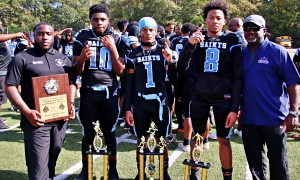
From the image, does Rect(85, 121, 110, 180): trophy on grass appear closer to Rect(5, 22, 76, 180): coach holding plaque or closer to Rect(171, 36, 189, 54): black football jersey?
Rect(5, 22, 76, 180): coach holding plaque

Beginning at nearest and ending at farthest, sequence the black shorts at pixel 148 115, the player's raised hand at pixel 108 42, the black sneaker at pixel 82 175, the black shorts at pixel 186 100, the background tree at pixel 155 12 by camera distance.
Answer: the player's raised hand at pixel 108 42 → the black shorts at pixel 148 115 → the black sneaker at pixel 82 175 → the black shorts at pixel 186 100 → the background tree at pixel 155 12

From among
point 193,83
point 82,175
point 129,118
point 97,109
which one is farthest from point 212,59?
point 82,175

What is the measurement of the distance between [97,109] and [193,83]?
4.56ft

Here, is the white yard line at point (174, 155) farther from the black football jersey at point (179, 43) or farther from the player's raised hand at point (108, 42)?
the black football jersey at point (179, 43)

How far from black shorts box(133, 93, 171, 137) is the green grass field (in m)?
0.74

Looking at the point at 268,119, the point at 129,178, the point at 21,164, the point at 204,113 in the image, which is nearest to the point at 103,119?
the point at 129,178

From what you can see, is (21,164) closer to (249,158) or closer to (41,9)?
(249,158)

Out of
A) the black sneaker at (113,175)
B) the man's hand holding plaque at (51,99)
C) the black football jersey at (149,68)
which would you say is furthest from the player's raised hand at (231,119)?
the man's hand holding plaque at (51,99)

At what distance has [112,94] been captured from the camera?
3982 millimetres

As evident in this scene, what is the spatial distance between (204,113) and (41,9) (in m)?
56.6

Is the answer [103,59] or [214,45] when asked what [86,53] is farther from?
[214,45]

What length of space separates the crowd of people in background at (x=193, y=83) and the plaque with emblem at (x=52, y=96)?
4.0 inches

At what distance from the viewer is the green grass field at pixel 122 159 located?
4.36m

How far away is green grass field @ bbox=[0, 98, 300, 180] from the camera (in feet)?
14.3
